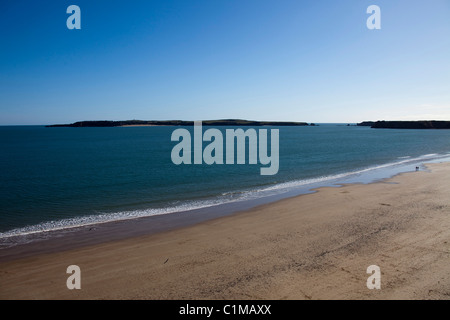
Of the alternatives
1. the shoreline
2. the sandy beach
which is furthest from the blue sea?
the sandy beach

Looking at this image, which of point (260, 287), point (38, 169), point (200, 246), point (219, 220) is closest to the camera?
point (260, 287)

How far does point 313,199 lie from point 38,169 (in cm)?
3023

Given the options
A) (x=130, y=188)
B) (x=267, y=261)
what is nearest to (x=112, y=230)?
(x=267, y=261)

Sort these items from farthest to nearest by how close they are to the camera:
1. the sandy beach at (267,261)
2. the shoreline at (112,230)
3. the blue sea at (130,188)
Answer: the blue sea at (130,188) < the shoreline at (112,230) < the sandy beach at (267,261)

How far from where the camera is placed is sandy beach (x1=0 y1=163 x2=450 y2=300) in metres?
7.17

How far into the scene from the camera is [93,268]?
28.8 ft

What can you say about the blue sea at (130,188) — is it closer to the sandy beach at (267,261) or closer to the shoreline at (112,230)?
the shoreline at (112,230)

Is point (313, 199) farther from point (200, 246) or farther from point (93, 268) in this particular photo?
point (93, 268)

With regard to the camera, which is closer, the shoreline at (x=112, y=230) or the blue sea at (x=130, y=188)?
the shoreline at (x=112, y=230)

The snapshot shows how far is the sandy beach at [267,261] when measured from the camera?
7.17m

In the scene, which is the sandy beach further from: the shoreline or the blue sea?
the blue sea

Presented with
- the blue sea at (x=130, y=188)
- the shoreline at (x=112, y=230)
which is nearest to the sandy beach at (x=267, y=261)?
the shoreline at (x=112, y=230)

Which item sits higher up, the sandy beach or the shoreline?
the sandy beach
